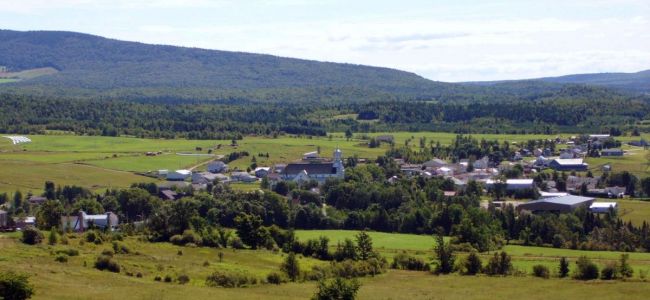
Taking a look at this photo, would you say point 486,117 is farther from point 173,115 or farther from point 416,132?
point 173,115

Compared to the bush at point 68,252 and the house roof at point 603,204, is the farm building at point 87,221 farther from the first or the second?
the house roof at point 603,204

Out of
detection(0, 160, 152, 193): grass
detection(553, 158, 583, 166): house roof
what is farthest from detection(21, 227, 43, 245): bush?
detection(553, 158, 583, 166): house roof

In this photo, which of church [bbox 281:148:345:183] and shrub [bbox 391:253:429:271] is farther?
church [bbox 281:148:345:183]

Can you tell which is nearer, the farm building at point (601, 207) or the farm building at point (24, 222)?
the farm building at point (24, 222)

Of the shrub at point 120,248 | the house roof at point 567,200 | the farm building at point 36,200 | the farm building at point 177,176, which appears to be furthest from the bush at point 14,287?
the farm building at point 177,176

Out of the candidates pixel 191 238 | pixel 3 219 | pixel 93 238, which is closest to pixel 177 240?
pixel 191 238

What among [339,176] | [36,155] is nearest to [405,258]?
[339,176]

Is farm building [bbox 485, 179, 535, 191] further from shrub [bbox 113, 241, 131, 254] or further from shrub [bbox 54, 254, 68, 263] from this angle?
shrub [bbox 54, 254, 68, 263]
